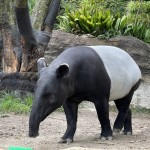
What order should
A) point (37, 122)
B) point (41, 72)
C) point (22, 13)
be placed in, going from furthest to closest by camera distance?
point (22, 13), point (41, 72), point (37, 122)

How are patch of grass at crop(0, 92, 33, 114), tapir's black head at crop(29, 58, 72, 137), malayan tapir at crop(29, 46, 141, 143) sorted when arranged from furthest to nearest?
patch of grass at crop(0, 92, 33, 114) → malayan tapir at crop(29, 46, 141, 143) → tapir's black head at crop(29, 58, 72, 137)

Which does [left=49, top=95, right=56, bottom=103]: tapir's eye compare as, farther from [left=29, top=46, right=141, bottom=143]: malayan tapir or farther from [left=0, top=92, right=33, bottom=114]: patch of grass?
[left=0, top=92, right=33, bottom=114]: patch of grass

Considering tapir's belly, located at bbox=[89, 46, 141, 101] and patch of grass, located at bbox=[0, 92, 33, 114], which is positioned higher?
tapir's belly, located at bbox=[89, 46, 141, 101]

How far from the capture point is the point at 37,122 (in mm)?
6570

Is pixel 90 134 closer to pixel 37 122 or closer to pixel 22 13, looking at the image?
pixel 37 122

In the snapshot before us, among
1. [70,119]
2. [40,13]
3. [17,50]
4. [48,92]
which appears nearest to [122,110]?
[70,119]

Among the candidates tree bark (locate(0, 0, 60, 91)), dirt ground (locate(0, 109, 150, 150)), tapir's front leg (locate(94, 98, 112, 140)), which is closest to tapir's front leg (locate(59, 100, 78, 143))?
dirt ground (locate(0, 109, 150, 150))

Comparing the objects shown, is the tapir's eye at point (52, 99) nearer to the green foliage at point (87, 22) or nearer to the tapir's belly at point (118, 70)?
the tapir's belly at point (118, 70)

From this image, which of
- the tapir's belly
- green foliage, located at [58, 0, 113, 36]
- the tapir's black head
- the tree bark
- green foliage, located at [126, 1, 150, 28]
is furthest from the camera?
green foliage, located at [126, 1, 150, 28]

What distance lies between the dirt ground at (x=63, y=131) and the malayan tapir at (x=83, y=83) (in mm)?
264

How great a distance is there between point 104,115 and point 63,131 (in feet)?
5.00

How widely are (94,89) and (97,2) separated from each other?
9.88 m

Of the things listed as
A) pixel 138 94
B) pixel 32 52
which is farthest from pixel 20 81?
pixel 138 94

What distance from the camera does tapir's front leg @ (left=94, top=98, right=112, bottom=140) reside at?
748 centimetres
